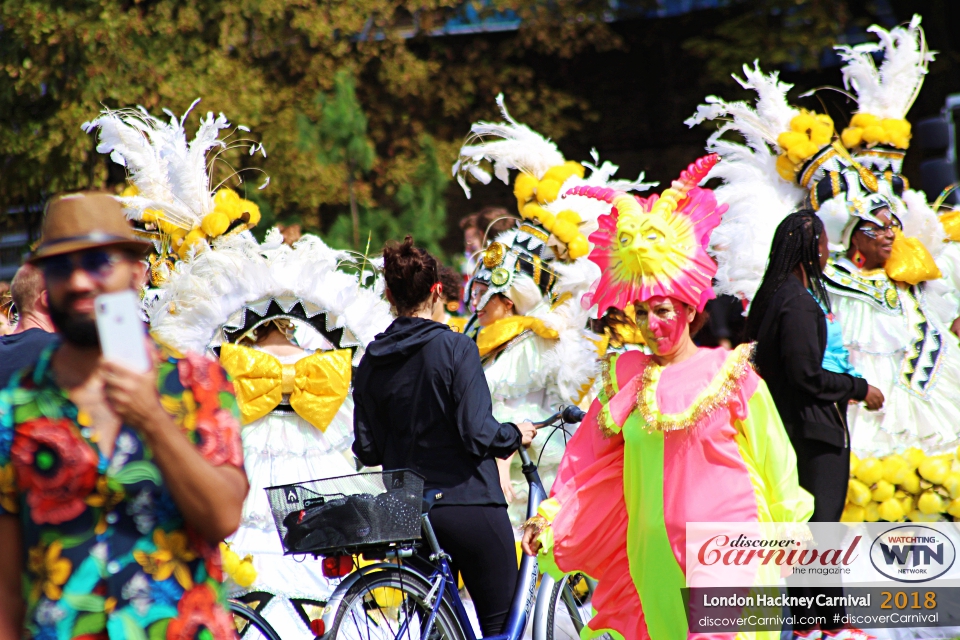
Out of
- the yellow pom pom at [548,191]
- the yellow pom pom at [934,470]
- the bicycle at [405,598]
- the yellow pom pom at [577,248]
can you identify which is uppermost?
the yellow pom pom at [548,191]

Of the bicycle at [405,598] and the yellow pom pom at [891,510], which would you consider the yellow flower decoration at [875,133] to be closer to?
the yellow pom pom at [891,510]

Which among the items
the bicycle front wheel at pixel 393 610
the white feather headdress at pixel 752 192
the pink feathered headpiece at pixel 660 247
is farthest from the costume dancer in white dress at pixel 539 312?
the pink feathered headpiece at pixel 660 247

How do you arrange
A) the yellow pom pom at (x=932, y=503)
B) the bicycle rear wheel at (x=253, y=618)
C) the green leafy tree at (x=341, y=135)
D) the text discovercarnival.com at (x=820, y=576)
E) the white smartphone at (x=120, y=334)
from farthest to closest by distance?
the green leafy tree at (x=341, y=135)
the yellow pom pom at (x=932, y=503)
the bicycle rear wheel at (x=253, y=618)
the text discovercarnival.com at (x=820, y=576)
the white smartphone at (x=120, y=334)

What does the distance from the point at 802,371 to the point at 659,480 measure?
1152 mm

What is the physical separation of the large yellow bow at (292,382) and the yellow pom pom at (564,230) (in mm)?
1606

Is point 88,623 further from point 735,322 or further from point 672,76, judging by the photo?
point 672,76

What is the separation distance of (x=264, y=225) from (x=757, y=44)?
6625mm

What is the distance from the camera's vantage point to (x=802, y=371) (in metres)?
4.50

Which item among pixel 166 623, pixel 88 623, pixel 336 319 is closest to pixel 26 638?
pixel 88 623

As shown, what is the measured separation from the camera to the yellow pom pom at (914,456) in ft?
18.7

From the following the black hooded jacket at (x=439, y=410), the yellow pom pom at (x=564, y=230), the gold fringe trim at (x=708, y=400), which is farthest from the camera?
the yellow pom pom at (x=564, y=230)

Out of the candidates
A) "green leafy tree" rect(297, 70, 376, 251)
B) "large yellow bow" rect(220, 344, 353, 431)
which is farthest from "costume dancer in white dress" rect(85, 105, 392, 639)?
"green leafy tree" rect(297, 70, 376, 251)

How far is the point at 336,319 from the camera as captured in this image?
5539 mm

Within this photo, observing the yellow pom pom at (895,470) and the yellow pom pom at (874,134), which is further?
the yellow pom pom at (874,134)
